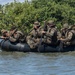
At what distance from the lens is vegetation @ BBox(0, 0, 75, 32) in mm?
38219

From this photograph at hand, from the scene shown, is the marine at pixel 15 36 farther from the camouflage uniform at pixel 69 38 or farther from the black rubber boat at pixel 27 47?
the camouflage uniform at pixel 69 38

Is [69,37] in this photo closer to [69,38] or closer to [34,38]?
[69,38]

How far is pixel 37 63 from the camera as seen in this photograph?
63.0 ft

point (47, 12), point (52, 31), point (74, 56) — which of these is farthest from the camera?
point (47, 12)

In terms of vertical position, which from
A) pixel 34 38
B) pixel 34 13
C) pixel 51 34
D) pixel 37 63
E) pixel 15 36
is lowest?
pixel 37 63

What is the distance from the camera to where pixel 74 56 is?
21.3 meters

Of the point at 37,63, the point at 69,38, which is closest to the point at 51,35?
the point at 69,38

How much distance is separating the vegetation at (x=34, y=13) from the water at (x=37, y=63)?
1510cm

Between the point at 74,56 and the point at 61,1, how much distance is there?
20.9 metres

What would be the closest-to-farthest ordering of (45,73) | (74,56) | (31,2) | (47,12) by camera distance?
(45,73), (74,56), (47,12), (31,2)

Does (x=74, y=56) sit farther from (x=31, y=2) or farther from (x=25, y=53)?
(x=31, y=2)

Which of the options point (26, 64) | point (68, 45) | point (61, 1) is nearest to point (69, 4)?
point (61, 1)

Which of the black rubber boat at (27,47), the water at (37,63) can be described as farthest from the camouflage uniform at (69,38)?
the water at (37,63)

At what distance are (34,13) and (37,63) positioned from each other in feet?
64.4
